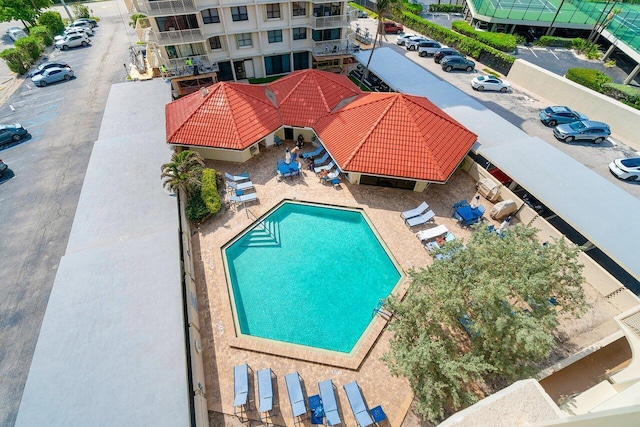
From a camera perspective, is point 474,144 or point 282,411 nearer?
point 282,411

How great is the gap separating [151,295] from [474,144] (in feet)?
76.2

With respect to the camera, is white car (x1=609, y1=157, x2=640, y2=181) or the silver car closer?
white car (x1=609, y1=157, x2=640, y2=181)

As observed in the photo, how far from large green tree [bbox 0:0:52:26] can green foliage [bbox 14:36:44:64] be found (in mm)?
5766

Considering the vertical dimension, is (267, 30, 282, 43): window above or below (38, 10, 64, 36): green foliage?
above

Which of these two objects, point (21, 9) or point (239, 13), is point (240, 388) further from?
point (21, 9)

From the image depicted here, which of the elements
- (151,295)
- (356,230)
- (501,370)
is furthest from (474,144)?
(151,295)

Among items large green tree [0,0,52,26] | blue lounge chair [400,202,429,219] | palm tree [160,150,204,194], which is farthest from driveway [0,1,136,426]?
blue lounge chair [400,202,429,219]

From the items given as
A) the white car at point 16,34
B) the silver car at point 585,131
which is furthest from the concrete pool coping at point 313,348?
the white car at point 16,34

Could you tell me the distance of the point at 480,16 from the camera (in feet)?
148

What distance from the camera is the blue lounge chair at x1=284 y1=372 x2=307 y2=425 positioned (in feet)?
41.1

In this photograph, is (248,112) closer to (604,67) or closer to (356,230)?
(356,230)

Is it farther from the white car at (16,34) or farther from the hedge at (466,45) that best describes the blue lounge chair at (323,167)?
the white car at (16,34)

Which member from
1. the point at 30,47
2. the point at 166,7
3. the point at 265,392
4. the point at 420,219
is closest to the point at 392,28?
the point at 166,7

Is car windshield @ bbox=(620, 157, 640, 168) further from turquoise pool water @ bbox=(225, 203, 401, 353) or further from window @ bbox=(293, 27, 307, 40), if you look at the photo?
window @ bbox=(293, 27, 307, 40)
